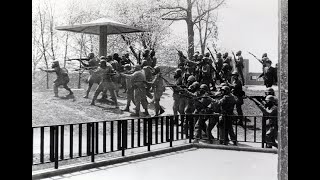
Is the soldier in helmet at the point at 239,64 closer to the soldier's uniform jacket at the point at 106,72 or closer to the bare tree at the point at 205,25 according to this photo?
the bare tree at the point at 205,25

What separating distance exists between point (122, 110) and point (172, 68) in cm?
241

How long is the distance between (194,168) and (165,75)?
685 cm

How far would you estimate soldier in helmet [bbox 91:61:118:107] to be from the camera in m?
11.6

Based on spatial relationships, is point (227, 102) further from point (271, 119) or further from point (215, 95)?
point (271, 119)

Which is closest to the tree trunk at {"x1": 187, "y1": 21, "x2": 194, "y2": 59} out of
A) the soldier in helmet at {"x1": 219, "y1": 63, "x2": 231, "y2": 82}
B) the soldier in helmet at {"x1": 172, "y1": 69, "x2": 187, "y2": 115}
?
the soldier in helmet at {"x1": 172, "y1": 69, "x2": 187, "y2": 115}

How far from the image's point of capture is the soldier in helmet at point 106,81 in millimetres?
11594

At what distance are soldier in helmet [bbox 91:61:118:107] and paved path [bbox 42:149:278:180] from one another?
15.3 ft

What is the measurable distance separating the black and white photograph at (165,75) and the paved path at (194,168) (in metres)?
0.07

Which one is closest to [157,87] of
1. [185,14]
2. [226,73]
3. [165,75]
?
[165,75]

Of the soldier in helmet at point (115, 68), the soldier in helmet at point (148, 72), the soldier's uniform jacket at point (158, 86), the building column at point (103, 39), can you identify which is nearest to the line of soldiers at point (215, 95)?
the soldier's uniform jacket at point (158, 86)

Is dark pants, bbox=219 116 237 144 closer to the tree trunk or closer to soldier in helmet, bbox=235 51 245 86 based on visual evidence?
soldier in helmet, bbox=235 51 245 86

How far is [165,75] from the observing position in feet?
41.9

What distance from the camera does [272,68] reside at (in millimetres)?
10172
